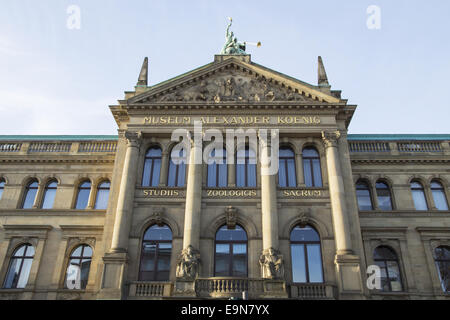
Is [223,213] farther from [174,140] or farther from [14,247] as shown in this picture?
[14,247]

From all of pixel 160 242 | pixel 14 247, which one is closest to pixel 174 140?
pixel 160 242

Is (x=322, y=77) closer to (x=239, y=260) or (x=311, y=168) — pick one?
(x=311, y=168)

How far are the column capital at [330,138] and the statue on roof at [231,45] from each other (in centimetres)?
1006

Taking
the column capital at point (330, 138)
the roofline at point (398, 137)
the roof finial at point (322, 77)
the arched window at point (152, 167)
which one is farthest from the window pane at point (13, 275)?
the roofline at point (398, 137)

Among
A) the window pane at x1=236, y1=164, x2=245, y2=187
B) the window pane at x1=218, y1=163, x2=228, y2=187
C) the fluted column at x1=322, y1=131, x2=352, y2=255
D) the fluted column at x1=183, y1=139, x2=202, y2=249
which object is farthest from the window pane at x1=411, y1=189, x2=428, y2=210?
the fluted column at x1=183, y1=139, x2=202, y2=249

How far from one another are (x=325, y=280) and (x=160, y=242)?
1020cm

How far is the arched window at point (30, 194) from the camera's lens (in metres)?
30.5

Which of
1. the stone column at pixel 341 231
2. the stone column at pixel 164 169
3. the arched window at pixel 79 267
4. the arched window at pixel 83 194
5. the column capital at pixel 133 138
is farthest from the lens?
the arched window at pixel 83 194

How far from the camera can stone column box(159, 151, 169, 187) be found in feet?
90.9

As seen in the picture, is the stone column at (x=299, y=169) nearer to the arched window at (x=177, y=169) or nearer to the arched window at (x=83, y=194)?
the arched window at (x=177, y=169)

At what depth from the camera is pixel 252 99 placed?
29.8m

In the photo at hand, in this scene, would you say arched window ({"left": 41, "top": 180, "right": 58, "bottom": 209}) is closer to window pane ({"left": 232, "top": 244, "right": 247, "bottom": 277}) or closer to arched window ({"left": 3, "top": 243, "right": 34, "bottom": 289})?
arched window ({"left": 3, "top": 243, "right": 34, "bottom": 289})

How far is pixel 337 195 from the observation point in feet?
85.6
